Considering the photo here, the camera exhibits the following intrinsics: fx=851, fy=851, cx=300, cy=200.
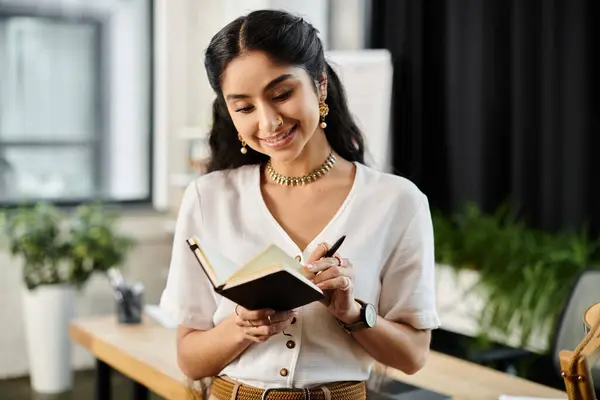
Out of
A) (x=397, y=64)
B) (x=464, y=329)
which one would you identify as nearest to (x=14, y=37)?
(x=397, y=64)

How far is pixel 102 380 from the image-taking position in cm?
302

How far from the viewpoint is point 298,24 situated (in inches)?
55.7

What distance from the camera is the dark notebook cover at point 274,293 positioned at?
1.19 meters

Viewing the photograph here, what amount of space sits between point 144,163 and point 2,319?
4.13ft

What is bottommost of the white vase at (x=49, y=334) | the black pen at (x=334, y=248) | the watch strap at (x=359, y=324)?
the white vase at (x=49, y=334)

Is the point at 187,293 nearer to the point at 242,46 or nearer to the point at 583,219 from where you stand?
the point at 242,46

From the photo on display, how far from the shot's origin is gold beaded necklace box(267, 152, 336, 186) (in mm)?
1509

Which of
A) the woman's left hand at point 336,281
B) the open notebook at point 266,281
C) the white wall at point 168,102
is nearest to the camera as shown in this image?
the open notebook at point 266,281

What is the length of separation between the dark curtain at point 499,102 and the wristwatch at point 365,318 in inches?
111

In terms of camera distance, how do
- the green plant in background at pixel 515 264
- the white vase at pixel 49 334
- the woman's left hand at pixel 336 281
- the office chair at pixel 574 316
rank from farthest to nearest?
the white vase at pixel 49 334 → the green plant in background at pixel 515 264 → the office chair at pixel 574 316 → the woman's left hand at pixel 336 281

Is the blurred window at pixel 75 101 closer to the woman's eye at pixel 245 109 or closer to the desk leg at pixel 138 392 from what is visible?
the desk leg at pixel 138 392

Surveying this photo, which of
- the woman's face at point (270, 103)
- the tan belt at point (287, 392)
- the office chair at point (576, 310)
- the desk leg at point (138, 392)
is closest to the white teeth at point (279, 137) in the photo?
the woman's face at point (270, 103)

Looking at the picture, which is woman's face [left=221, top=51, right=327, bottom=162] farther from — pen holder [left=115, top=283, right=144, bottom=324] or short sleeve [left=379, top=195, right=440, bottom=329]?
pen holder [left=115, top=283, right=144, bottom=324]

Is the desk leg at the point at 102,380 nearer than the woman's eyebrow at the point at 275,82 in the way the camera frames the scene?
No
